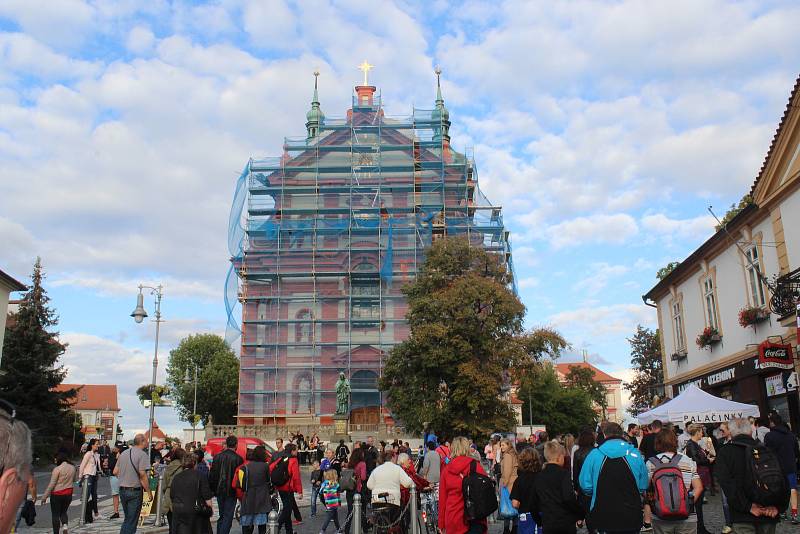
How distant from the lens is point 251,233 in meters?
52.0

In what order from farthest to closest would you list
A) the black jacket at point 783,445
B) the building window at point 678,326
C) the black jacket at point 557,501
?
1. the building window at point 678,326
2. the black jacket at point 783,445
3. the black jacket at point 557,501

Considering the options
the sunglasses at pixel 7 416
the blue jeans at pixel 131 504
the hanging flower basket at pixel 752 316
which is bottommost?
the blue jeans at pixel 131 504

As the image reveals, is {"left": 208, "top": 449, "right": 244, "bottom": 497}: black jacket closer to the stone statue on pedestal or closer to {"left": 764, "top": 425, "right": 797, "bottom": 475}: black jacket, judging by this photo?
{"left": 764, "top": 425, "right": 797, "bottom": 475}: black jacket

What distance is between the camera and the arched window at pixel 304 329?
5025cm

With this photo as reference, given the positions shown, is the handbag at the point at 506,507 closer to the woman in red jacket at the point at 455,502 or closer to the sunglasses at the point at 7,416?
the woman in red jacket at the point at 455,502

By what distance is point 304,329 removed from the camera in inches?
1994

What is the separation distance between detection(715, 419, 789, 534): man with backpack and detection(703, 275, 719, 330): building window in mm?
20137

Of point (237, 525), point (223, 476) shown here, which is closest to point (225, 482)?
point (223, 476)

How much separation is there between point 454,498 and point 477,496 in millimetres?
309

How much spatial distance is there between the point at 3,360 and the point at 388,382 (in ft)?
73.2

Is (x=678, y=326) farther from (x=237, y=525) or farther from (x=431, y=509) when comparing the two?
(x=237, y=525)

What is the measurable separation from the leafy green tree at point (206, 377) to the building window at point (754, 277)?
173ft

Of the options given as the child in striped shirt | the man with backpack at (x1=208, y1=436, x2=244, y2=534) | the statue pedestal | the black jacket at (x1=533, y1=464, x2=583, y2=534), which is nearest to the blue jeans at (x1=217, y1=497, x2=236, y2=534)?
the man with backpack at (x1=208, y1=436, x2=244, y2=534)

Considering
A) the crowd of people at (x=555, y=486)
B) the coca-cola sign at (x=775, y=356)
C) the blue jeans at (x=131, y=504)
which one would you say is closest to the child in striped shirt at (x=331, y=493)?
the crowd of people at (x=555, y=486)
